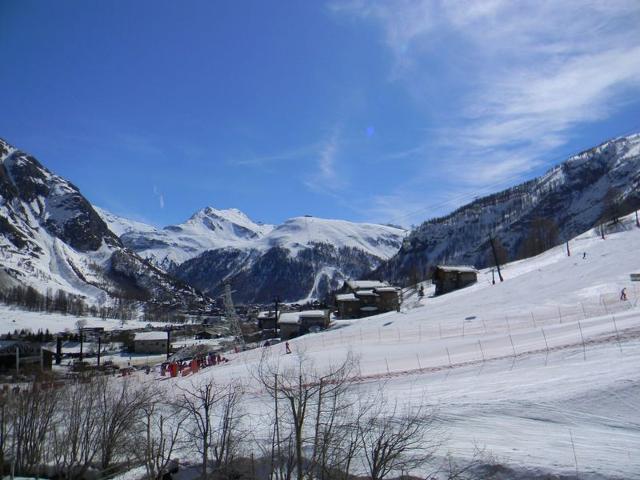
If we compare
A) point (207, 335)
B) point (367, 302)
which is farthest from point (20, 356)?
point (207, 335)

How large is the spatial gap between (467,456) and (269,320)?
112722 mm

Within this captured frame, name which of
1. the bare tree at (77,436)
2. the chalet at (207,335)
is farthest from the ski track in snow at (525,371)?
the chalet at (207,335)

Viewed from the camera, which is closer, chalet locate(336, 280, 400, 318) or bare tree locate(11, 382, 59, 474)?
bare tree locate(11, 382, 59, 474)

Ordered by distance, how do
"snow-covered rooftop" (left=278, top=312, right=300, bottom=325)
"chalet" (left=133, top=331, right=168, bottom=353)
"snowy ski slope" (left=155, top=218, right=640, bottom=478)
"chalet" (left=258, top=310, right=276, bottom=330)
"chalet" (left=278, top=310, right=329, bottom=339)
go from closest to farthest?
"snowy ski slope" (left=155, top=218, right=640, bottom=478) → "chalet" (left=278, top=310, right=329, bottom=339) → "snow-covered rooftop" (left=278, top=312, right=300, bottom=325) → "chalet" (left=133, top=331, right=168, bottom=353) → "chalet" (left=258, top=310, right=276, bottom=330)

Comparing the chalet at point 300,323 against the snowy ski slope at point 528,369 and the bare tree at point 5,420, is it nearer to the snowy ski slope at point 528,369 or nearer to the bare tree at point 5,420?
the snowy ski slope at point 528,369

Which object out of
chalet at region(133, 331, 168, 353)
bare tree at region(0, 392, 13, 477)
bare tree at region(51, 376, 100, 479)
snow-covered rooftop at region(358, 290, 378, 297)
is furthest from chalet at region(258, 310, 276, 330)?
bare tree at region(0, 392, 13, 477)

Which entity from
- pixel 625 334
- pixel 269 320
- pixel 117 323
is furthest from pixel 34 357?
pixel 117 323

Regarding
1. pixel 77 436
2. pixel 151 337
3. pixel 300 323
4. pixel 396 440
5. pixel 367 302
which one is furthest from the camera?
pixel 151 337

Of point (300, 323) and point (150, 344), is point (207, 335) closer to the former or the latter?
point (150, 344)

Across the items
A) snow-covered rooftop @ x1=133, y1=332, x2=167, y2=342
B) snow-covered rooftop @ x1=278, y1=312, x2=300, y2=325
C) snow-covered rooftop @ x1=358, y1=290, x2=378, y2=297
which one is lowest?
snow-covered rooftop @ x1=133, y1=332, x2=167, y2=342

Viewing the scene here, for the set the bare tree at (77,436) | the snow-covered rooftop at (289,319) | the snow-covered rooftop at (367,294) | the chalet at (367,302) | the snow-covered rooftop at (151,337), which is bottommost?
the bare tree at (77,436)

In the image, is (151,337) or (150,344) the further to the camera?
(151,337)

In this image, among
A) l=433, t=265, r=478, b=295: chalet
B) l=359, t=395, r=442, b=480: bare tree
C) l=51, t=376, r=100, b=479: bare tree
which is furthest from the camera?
l=433, t=265, r=478, b=295: chalet

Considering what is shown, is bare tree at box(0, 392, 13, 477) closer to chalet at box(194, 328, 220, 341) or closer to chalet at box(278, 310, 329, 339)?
chalet at box(278, 310, 329, 339)
